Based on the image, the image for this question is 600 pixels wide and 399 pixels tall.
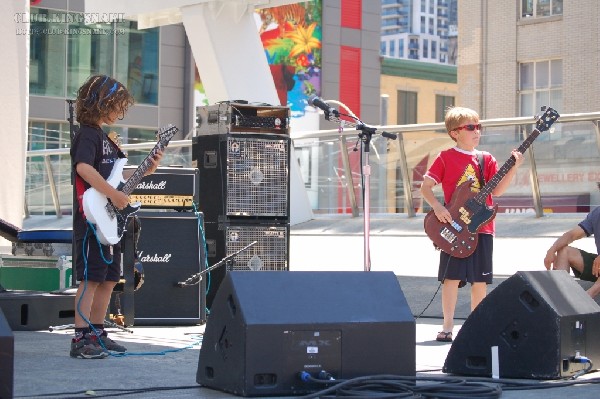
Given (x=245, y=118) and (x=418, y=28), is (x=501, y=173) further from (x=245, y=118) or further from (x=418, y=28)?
(x=418, y=28)

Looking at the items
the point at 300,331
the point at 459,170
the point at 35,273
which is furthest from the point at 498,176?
the point at 35,273

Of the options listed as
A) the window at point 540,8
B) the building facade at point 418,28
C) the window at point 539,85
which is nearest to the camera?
the window at point 539,85

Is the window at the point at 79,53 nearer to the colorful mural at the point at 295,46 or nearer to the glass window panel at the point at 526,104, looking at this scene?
the colorful mural at the point at 295,46

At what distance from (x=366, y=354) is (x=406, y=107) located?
6048cm

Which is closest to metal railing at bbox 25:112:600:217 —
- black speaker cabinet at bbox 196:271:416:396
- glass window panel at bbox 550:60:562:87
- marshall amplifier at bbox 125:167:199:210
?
marshall amplifier at bbox 125:167:199:210

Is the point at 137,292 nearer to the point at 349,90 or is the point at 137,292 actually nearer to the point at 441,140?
the point at 441,140

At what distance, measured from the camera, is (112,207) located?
21.7 ft

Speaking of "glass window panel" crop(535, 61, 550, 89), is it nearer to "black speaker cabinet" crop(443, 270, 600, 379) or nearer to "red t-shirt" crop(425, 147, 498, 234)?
"red t-shirt" crop(425, 147, 498, 234)

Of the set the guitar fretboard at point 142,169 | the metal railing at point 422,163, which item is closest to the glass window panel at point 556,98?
the metal railing at point 422,163

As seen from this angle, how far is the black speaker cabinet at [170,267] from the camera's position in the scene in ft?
28.0

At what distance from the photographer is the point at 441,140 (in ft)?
50.8

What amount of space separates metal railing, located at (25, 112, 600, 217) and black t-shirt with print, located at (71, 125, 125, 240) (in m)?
5.74

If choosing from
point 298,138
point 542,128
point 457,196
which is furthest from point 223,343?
point 298,138

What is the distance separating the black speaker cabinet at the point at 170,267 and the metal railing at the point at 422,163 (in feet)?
12.6
